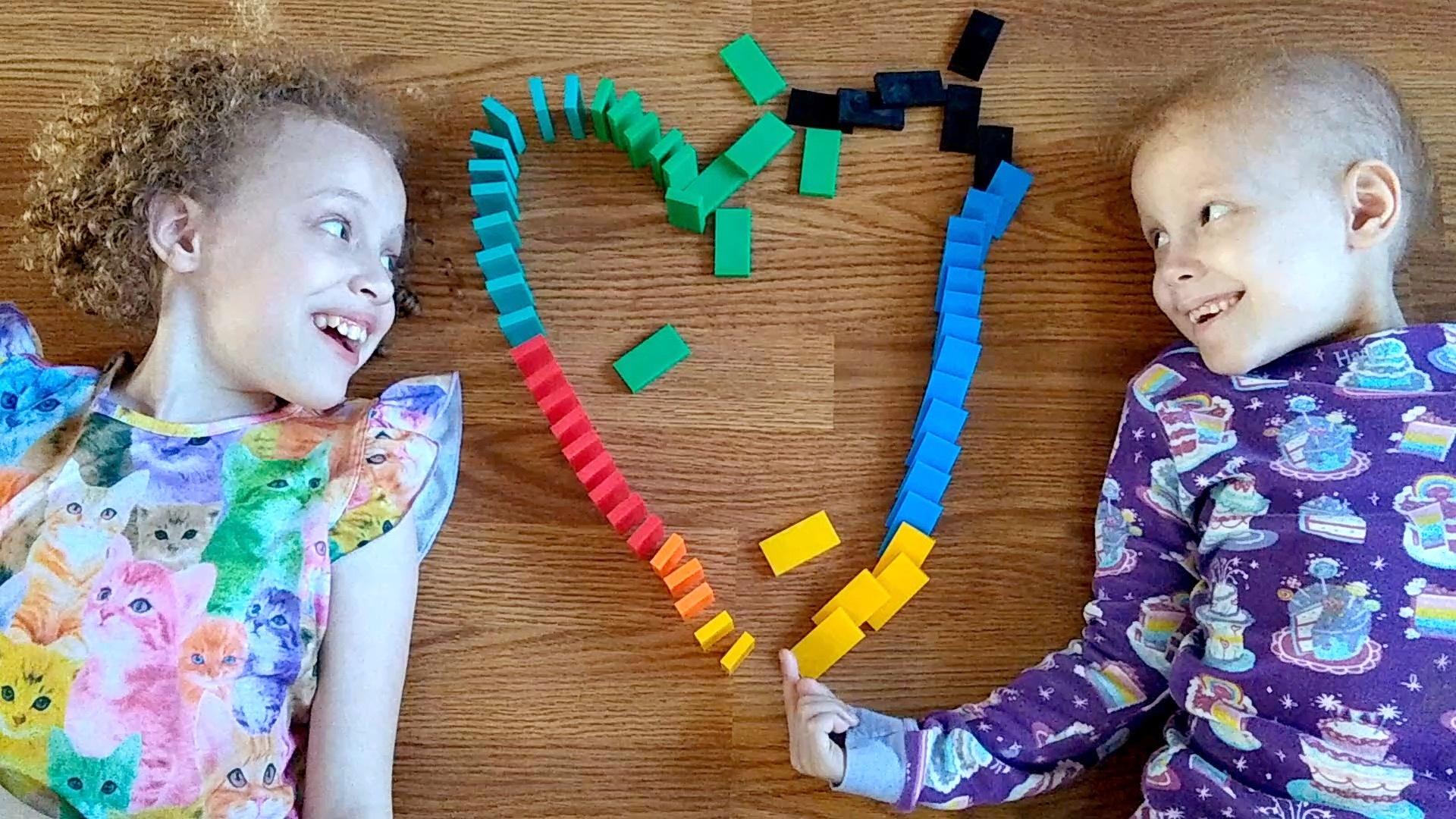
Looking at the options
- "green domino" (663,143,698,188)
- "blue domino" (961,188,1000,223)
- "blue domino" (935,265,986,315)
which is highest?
"green domino" (663,143,698,188)

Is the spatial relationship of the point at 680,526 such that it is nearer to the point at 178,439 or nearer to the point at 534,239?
the point at 534,239

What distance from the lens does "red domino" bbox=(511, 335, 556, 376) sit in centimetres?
105

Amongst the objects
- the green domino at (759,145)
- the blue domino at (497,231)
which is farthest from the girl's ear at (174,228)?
the green domino at (759,145)

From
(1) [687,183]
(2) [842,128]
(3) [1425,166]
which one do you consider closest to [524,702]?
(1) [687,183]

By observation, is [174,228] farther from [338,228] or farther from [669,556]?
[669,556]

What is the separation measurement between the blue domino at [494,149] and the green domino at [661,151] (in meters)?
0.12

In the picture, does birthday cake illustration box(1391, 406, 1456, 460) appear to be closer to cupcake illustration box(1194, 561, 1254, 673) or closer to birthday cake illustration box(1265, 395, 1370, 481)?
birthday cake illustration box(1265, 395, 1370, 481)

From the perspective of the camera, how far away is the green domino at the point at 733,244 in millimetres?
1091

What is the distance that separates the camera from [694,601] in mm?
1017

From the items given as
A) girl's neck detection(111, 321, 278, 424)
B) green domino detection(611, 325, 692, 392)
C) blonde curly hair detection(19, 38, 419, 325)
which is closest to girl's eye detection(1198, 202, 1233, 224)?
green domino detection(611, 325, 692, 392)

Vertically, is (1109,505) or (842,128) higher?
(842,128)

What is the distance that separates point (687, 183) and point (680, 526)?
0.31 metres

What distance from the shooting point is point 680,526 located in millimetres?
1057

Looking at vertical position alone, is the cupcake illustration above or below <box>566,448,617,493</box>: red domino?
below
